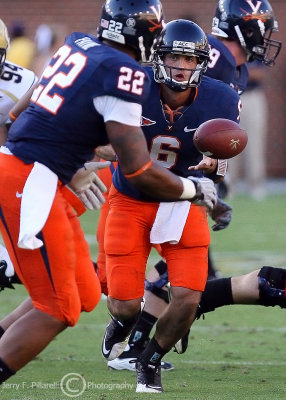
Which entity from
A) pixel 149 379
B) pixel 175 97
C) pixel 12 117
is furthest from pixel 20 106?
pixel 149 379

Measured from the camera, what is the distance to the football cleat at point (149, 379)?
4.68 m

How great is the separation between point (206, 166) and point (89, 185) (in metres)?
0.65

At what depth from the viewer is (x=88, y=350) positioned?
19.0ft

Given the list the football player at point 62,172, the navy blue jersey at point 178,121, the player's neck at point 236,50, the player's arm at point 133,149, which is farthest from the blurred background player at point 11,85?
the player's arm at point 133,149

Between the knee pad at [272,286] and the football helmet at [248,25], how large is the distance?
1.67 m

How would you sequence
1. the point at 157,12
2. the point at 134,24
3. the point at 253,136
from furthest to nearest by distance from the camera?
the point at 253,136 < the point at 157,12 < the point at 134,24

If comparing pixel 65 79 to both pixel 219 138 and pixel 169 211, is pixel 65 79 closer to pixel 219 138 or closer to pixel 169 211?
pixel 219 138

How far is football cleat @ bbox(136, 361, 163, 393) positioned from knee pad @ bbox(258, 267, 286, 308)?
2.04ft

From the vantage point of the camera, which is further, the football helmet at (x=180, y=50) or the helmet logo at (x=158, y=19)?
the football helmet at (x=180, y=50)

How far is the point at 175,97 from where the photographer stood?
4844mm

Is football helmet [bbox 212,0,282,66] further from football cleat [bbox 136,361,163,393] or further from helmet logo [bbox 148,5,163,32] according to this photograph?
football cleat [bbox 136,361,163,393]

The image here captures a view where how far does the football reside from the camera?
14.4 feet

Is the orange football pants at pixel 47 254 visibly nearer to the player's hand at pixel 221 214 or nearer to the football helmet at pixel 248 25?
the player's hand at pixel 221 214

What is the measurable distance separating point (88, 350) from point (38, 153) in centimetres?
207
